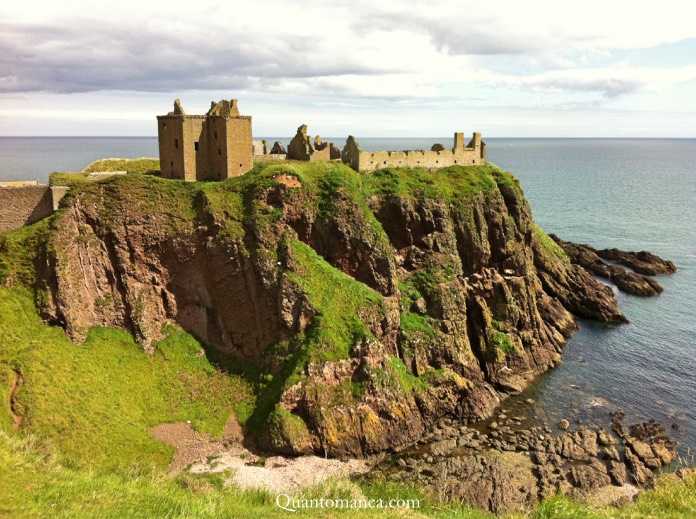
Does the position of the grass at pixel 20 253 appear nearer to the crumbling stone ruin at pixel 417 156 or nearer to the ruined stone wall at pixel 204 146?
the ruined stone wall at pixel 204 146

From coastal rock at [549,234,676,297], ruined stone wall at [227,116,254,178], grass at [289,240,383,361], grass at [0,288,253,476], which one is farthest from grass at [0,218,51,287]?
coastal rock at [549,234,676,297]

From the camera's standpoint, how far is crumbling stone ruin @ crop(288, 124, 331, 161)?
63938 millimetres

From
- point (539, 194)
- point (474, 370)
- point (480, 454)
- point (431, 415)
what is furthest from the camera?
point (539, 194)

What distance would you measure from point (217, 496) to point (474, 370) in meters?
32.1

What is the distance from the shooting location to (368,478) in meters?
40.7

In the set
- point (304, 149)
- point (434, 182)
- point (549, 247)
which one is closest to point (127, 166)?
point (304, 149)

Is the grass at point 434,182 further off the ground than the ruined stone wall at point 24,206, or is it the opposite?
the grass at point 434,182

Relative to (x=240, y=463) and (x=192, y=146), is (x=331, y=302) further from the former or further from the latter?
(x=192, y=146)

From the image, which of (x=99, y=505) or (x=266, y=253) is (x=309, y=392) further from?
(x=99, y=505)

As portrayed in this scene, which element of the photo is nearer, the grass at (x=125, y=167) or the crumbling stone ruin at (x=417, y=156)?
the grass at (x=125, y=167)

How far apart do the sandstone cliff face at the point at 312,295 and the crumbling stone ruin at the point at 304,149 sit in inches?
218

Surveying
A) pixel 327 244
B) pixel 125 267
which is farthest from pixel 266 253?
pixel 125 267

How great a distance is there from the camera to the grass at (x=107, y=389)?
38188 millimetres

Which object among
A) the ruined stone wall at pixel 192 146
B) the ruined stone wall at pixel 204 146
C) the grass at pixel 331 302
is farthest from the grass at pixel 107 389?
the ruined stone wall at pixel 204 146
